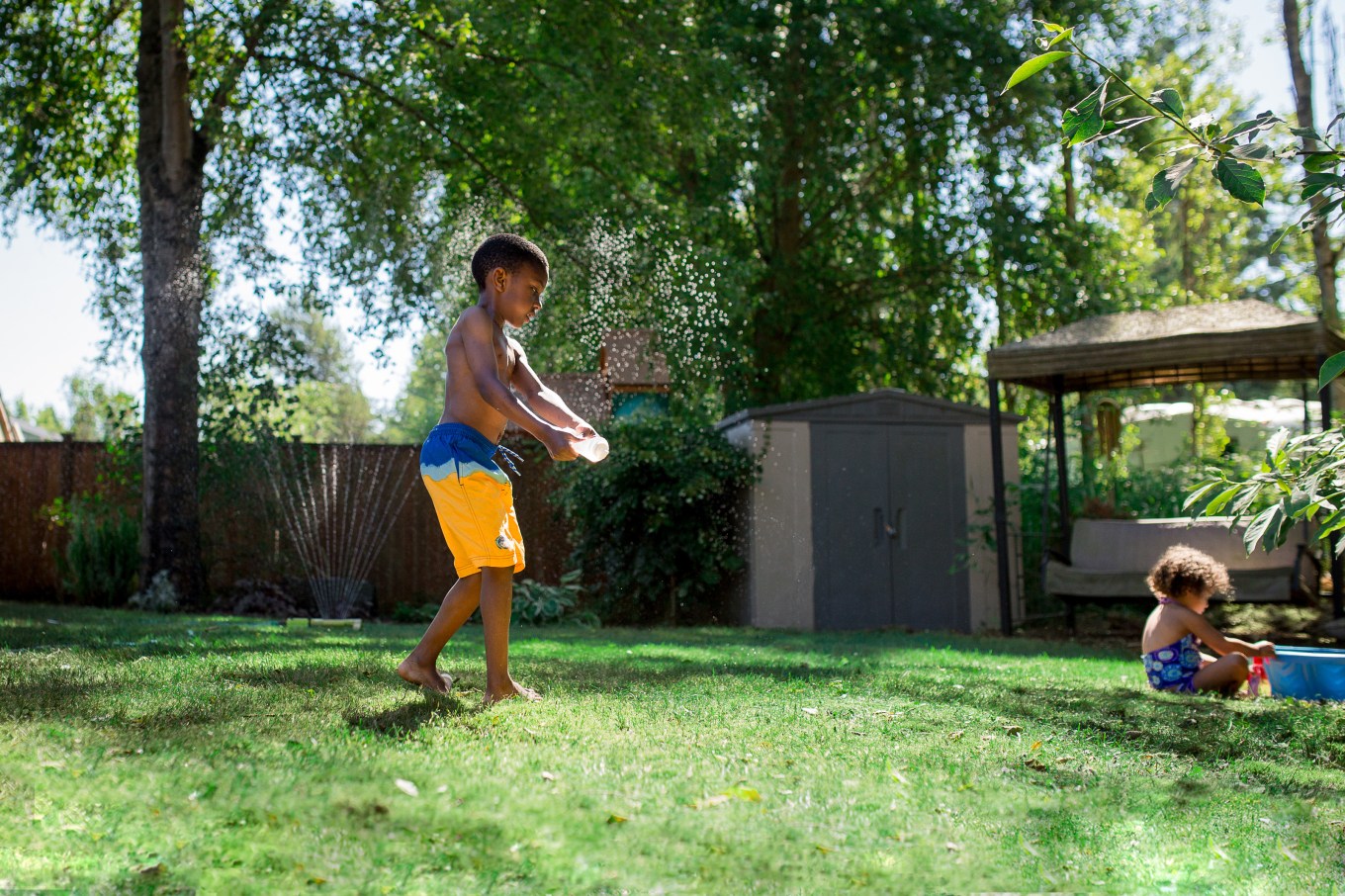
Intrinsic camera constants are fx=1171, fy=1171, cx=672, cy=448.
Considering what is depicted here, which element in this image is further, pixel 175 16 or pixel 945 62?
pixel 945 62

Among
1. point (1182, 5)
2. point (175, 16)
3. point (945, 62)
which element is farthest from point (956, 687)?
point (1182, 5)

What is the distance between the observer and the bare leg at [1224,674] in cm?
527

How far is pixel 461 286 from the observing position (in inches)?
473

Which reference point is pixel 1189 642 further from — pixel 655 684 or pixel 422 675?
pixel 422 675

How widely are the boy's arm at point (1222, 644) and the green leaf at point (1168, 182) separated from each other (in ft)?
9.54

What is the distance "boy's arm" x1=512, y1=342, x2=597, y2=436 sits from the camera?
3949 millimetres

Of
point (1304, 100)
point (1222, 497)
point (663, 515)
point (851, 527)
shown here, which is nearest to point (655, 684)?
point (1222, 497)

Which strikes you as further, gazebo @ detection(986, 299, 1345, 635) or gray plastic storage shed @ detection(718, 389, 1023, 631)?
gray plastic storage shed @ detection(718, 389, 1023, 631)

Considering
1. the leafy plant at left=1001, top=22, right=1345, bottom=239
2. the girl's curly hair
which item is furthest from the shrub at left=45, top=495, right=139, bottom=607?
the leafy plant at left=1001, top=22, right=1345, bottom=239

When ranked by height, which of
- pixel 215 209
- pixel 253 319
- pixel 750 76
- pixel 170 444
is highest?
pixel 750 76

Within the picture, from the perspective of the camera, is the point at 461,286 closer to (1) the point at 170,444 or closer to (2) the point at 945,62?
(1) the point at 170,444

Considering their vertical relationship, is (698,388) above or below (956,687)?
above

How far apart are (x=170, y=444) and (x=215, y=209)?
2.50m

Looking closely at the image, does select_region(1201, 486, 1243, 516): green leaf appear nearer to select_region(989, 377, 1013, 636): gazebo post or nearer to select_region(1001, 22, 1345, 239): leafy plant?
select_region(1001, 22, 1345, 239): leafy plant
